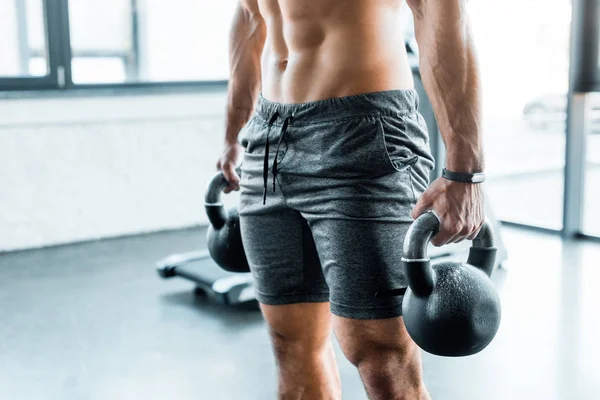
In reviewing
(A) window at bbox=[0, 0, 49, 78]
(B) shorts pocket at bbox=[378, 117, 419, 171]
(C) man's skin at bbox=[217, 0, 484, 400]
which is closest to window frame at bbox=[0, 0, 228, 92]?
(A) window at bbox=[0, 0, 49, 78]

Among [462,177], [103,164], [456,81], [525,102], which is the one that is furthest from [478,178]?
[525,102]

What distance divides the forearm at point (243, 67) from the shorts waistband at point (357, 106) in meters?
0.31

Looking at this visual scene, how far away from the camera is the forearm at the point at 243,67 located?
132 cm

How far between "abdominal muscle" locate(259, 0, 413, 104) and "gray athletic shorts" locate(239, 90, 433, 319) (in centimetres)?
2

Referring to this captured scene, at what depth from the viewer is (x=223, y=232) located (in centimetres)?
133

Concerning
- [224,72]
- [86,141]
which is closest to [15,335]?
[86,141]

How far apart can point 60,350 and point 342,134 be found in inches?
59.5

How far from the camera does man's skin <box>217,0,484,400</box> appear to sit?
0.93m

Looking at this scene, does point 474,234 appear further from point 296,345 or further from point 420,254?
point 296,345

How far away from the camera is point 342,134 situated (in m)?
0.98

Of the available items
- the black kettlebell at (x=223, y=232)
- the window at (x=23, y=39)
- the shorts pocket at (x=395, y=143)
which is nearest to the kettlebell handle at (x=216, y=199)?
the black kettlebell at (x=223, y=232)

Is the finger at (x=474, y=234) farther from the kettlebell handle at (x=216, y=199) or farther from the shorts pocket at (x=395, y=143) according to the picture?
the kettlebell handle at (x=216, y=199)

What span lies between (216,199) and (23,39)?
2.60m

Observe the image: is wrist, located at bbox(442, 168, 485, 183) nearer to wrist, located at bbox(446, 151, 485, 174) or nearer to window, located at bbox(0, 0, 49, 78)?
wrist, located at bbox(446, 151, 485, 174)
